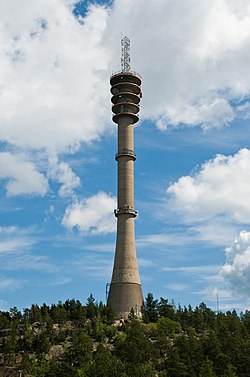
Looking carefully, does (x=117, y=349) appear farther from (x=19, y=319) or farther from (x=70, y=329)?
(x=19, y=319)

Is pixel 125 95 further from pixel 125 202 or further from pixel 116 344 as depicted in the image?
pixel 116 344

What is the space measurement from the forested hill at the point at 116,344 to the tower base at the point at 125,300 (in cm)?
310

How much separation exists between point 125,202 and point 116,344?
31778 mm

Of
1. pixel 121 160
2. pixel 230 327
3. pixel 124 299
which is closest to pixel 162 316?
pixel 124 299

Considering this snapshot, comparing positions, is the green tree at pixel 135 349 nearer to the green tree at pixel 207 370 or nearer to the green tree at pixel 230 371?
the green tree at pixel 207 370

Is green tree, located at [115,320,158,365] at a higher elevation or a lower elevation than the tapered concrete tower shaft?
lower

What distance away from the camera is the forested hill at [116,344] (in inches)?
2714

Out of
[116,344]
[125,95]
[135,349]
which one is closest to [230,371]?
[135,349]

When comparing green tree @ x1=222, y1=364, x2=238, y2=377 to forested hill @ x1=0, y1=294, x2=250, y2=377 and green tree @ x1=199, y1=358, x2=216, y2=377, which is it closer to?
forested hill @ x1=0, y1=294, x2=250, y2=377

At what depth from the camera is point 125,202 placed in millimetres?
104125

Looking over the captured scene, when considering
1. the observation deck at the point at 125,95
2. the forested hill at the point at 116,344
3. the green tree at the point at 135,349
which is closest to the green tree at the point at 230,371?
the forested hill at the point at 116,344

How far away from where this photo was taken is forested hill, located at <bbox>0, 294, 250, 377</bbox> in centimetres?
6894

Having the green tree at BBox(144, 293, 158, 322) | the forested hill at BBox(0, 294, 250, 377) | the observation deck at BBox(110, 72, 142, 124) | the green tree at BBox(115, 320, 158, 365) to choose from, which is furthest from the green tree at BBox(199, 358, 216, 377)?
the observation deck at BBox(110, 72, 142, 124)

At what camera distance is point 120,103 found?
109438mm
